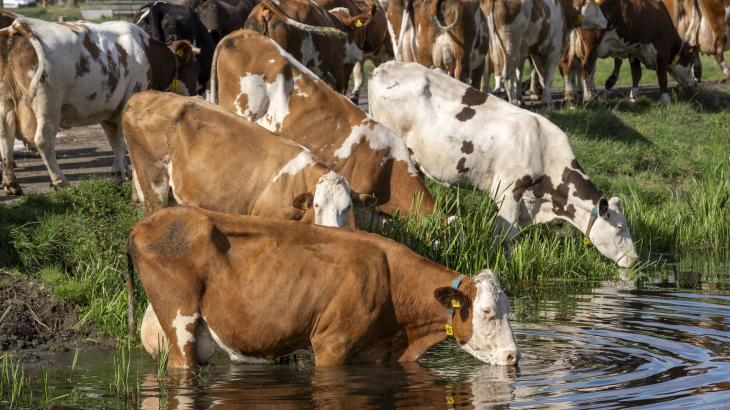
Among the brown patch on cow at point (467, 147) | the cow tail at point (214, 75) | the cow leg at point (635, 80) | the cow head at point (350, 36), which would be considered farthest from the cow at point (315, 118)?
the cow leg at point (635, 80)

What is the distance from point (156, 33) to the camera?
1439 centimetres

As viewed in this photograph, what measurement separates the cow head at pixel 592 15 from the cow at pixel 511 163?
332 inches

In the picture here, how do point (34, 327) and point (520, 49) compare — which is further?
point (520, 49)

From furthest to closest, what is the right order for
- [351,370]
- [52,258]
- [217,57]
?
[217,57]
[52,258]
[351,370]

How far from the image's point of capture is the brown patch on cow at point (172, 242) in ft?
19.4

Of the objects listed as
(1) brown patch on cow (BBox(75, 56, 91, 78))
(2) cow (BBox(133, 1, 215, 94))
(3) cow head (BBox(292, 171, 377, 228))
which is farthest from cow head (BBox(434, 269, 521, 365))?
(2) cow (BBox(133, 1, 215, 94))

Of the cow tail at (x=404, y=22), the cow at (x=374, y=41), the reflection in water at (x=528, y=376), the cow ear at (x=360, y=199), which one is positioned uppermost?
the cow at (x=374, y=41)

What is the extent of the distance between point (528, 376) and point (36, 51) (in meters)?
7.12

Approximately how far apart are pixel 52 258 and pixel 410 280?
13.5 feet

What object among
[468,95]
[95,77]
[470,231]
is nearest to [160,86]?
[95,77]

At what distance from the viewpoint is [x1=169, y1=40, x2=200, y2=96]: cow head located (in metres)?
13.0

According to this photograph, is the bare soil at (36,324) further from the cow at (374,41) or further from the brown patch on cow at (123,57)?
the cow at (374,41)

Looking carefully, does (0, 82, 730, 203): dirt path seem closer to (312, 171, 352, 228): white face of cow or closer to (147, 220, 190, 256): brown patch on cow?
(312, 171, 352, 228): white face of cow

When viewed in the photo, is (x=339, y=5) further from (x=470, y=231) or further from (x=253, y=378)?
(x=253, y=378)
